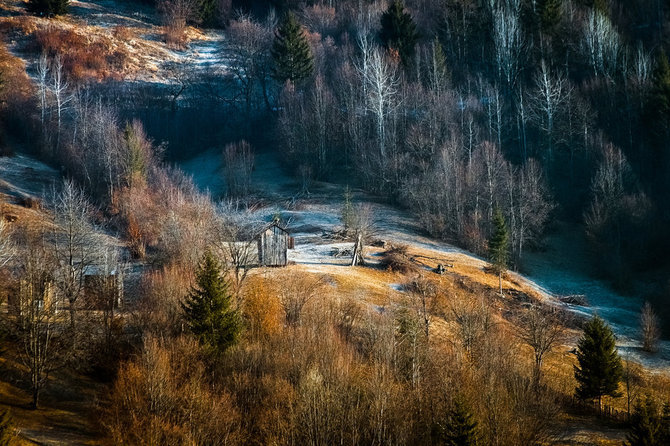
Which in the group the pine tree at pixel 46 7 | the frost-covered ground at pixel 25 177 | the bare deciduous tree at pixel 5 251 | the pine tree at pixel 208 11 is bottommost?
the bare deciduous tree at pixel 5 251

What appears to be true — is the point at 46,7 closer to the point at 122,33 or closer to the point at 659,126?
the point at 122,33

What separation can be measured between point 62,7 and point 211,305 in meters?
86.2

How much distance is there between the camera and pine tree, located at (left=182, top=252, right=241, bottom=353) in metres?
27.8

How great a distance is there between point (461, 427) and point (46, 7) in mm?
98489

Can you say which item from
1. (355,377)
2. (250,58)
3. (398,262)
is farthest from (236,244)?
(250,58)

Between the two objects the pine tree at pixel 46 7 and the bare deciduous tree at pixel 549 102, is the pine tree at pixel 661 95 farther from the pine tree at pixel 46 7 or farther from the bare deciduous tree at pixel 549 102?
the pine tree at pixel 46 7

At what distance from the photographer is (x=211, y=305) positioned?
27953 mm

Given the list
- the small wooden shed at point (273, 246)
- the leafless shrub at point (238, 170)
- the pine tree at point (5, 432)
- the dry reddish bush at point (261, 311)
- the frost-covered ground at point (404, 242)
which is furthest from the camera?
the leafless shrub at point (238, 170)

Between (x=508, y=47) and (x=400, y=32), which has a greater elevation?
(x=400, y=32)

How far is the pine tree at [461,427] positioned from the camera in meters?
20.0

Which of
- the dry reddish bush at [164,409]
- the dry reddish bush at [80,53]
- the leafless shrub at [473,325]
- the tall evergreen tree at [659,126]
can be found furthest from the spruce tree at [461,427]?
the dry reddish bush at [80,53]

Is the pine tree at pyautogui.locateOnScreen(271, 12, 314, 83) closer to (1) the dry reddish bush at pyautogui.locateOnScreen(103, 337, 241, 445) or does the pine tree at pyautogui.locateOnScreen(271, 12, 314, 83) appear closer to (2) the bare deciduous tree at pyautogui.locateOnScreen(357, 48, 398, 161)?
(2) the bare deciduous tree at pyautogui.locateOnScreen(357, 48, 398, 161)

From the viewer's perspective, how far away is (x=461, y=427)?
20281 millimetres

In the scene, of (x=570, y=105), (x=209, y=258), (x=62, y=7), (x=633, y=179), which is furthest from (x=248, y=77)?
(x=209, y=258)
